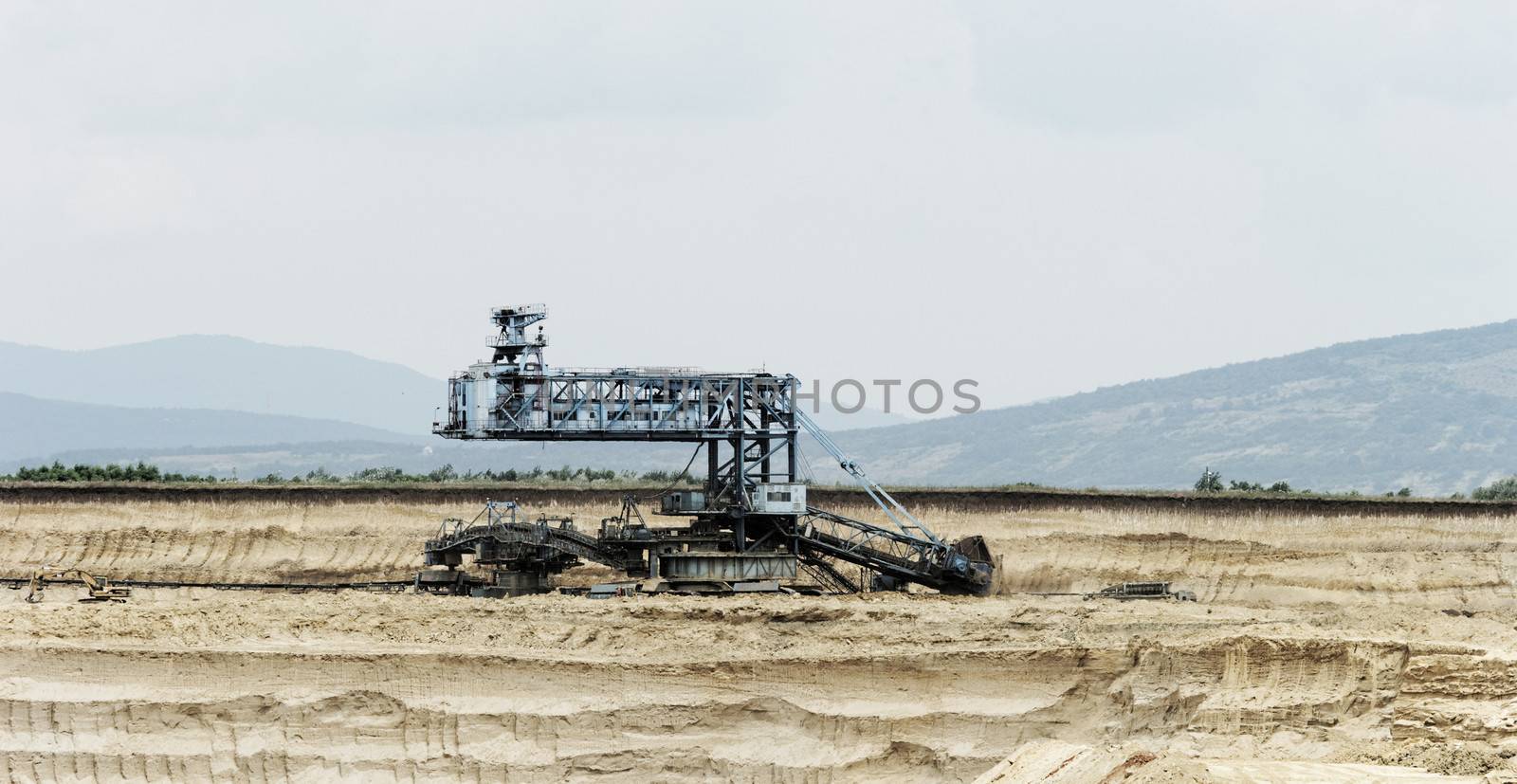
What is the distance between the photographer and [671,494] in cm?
5456

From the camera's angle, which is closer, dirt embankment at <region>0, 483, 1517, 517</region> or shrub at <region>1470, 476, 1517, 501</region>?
dirt embankment at <region>0, 483, 1517, 517</region>

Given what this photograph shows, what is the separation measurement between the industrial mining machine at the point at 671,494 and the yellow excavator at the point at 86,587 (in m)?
8.15

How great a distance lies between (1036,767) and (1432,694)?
36.5ft

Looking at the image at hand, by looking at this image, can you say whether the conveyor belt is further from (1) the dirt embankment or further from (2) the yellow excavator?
(1) the dirt embankment

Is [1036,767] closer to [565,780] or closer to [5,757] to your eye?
[565,780]

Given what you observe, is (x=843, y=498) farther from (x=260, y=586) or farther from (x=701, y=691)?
(x=701, y=691)

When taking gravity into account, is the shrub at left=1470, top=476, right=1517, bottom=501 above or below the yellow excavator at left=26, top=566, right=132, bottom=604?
above

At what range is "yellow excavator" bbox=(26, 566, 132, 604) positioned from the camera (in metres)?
48.5

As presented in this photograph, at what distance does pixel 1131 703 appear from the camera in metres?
38.2

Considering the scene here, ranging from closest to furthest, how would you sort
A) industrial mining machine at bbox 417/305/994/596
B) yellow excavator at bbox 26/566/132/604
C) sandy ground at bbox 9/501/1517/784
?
sandy ground at bbox 9/501/1517/784 < yellow excavator at bbox 26/566/132/604 < industrial mining machine at bbox 417/305/994/596

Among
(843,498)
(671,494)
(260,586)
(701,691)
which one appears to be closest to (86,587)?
(260,586)

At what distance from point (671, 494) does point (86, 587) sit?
16044 millimetres

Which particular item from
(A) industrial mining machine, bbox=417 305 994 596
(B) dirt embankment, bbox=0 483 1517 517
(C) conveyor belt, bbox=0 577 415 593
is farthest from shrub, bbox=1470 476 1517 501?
(C) conveyor belt, bbox=0 577 415 593

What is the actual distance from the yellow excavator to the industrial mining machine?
8149 mm
